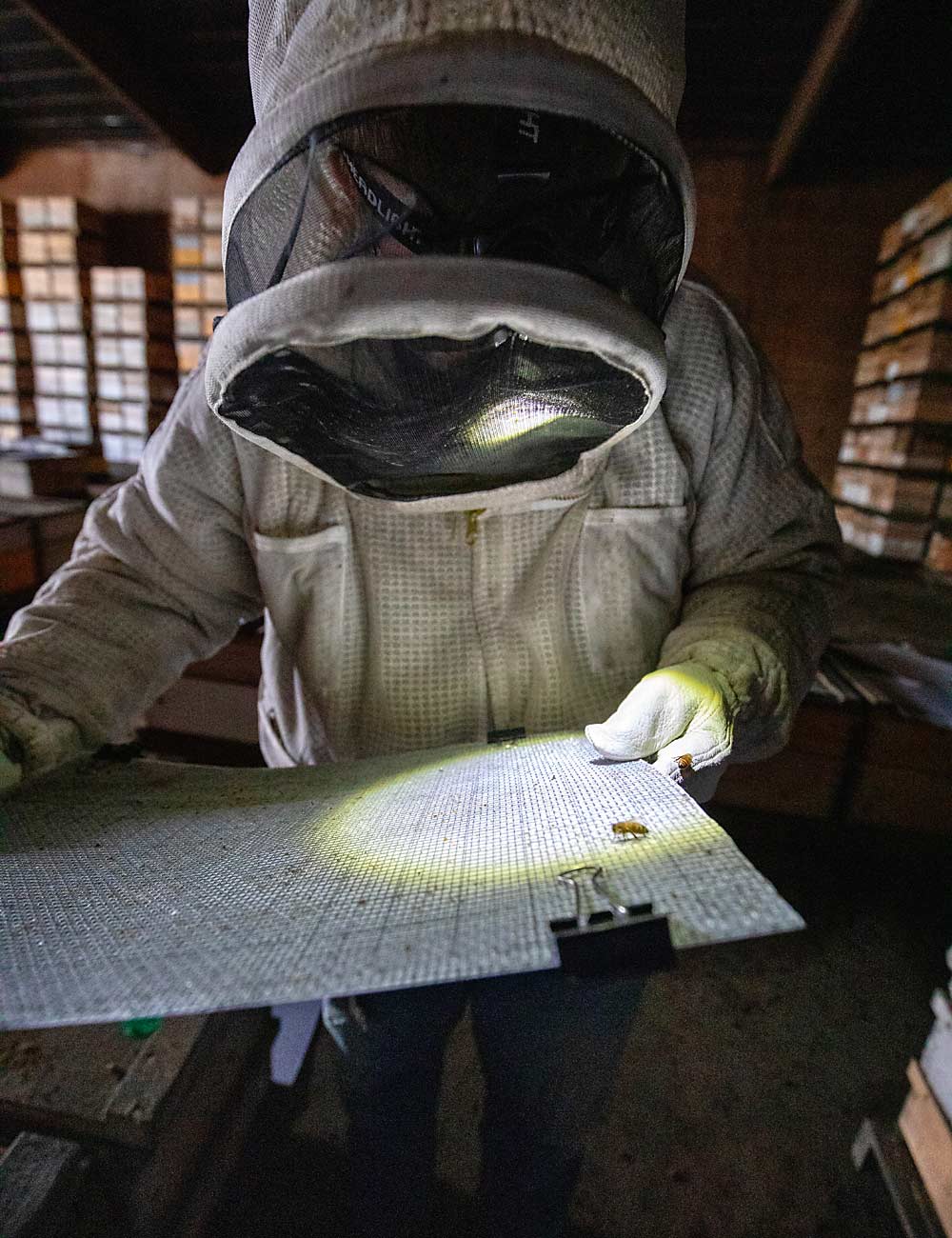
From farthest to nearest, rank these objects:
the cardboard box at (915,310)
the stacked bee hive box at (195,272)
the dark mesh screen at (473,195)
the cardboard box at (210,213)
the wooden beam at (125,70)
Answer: the stacked bee hive box at (195,272), the cardboard box at (210,213), the wooden beam at (125,70), the cardboard box at (915,310), the dark mesh screen at (473,195)

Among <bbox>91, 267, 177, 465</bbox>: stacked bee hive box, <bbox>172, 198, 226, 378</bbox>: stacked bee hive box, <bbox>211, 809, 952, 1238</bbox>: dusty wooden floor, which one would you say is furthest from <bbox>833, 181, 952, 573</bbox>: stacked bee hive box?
<bbox>91, 267, 177, 465</bbox>: stacked bee hive box

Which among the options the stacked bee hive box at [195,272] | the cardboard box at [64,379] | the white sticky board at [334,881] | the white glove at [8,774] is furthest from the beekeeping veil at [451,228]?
the cardboard box at [64,379]

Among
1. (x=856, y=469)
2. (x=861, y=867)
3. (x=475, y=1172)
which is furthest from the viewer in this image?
(x=856, y=469)

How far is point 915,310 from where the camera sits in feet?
12.7

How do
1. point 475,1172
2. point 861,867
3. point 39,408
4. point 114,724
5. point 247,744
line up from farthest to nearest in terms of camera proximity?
point 39,408 → point 247,744 → point 861,867 → point 475,1172 → point 114,724

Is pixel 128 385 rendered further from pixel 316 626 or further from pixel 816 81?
pixel 316 626

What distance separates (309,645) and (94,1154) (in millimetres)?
1057

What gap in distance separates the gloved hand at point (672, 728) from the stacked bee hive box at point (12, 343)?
6686 mm

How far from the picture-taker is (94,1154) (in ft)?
4.13

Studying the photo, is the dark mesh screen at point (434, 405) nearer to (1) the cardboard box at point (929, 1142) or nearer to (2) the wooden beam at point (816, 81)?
(1) the cardboard box at point (929, 1142)

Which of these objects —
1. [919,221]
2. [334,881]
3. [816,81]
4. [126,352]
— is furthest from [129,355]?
[334,881]

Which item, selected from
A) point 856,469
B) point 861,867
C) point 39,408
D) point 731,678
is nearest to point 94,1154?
point 731,678

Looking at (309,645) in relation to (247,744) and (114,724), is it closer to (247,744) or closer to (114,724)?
(114,724)

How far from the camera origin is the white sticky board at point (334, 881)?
508 millimetres
